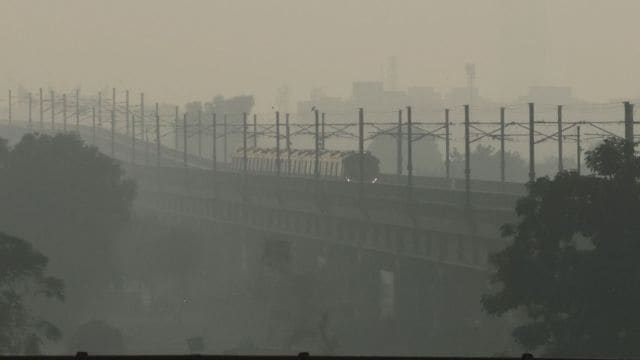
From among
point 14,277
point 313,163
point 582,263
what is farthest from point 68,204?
point 582,263

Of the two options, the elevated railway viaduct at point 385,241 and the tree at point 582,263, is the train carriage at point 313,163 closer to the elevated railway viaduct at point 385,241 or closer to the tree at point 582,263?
the elevated railway viaduct at point 385,241

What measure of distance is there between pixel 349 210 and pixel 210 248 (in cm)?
1576

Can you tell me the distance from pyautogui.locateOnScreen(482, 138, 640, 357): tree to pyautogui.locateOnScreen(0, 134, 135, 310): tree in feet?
111

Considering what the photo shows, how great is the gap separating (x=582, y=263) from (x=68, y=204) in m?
41.9

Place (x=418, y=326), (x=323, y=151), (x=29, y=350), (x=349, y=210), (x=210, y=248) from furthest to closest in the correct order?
(x=323, y=151) → (x=210, y=248) → (x=349, y=210) → (x=418, y=326) → (x=29, y=350)

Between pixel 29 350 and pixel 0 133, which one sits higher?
pixel 0 133

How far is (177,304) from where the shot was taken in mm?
79000

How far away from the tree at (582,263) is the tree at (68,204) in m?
33.7

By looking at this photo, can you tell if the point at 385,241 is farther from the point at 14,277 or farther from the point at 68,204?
the point at 14,277

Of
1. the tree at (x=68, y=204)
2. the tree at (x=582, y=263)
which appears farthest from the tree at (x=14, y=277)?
the tree at (x=68, y=204)

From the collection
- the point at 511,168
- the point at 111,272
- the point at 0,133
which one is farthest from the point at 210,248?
the point at 0,133

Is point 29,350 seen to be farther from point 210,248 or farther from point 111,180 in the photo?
point 210,248

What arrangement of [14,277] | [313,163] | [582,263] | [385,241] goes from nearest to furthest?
[582,263]
[14,277]
[385,241]
[313,163]

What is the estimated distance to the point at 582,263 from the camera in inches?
1544
